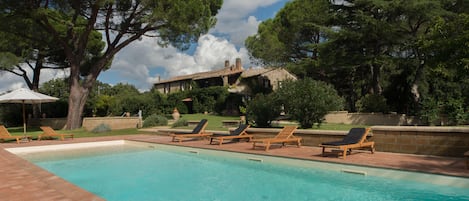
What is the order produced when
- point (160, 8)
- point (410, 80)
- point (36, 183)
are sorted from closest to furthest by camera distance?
point (36, 183) → point (160, 8) → point (410, 80)

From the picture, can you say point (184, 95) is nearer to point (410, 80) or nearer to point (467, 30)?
point (410, 80)

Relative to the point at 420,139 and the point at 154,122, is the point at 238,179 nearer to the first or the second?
the point at 420,139

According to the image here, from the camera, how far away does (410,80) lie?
82.7ft

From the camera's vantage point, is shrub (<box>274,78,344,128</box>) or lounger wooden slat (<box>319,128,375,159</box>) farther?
shrub (<box>274,78,344,128</box>)

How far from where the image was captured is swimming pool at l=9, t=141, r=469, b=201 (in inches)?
246

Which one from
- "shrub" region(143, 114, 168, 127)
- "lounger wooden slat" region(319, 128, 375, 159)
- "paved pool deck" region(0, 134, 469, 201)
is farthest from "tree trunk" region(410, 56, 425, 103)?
"shrub" region(143, 114, 168, 127)

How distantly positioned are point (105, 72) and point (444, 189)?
32.5 meters

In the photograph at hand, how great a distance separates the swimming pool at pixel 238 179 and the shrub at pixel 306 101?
13.4 ft

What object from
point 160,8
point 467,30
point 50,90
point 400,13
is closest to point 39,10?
point 160,8

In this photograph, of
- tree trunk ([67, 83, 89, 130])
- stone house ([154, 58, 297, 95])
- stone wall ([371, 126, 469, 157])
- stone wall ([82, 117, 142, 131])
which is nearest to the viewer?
stone wall ([371, 126, 469, 157])

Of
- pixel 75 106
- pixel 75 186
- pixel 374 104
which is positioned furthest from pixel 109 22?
pixel 75 186

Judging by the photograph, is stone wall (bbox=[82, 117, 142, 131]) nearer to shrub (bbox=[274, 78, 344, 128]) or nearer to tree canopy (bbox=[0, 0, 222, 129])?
tree canopy (bbox=[0, 0, 222, 129])

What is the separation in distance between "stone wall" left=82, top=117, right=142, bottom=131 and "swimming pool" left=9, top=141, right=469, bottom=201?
10579mm

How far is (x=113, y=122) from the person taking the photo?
2259cm
